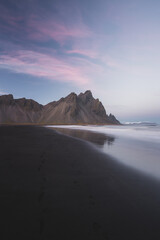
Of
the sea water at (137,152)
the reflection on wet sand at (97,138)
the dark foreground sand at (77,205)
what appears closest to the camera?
the dark foreground sand at (77,205)

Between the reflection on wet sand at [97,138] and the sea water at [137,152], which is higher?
the sea water at [137,152]

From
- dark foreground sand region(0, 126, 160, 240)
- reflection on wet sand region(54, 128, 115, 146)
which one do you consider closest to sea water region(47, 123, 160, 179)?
reflection on wet sand region(54, 128, 115, 146)

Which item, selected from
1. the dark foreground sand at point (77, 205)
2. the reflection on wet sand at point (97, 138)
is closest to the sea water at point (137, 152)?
the reflection on wet sand at point (97, 138)

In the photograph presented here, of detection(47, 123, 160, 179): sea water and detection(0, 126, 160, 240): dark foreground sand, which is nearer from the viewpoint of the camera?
detection(0, 126, 160, 240): dark foreground sand

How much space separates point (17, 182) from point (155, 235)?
4.28 m

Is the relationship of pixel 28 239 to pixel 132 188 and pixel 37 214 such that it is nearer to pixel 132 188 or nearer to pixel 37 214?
pixel 37 214

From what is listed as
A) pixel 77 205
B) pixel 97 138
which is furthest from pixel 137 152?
pixel 97 138

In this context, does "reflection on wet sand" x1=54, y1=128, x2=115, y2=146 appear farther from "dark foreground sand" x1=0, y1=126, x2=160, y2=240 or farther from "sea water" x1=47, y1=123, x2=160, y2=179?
"dark foreground sand" x1=0, y1=126, x2=160, y2=240

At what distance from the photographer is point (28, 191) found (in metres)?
3.82

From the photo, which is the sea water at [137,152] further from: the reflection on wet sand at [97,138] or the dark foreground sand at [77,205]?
the dark foreground sand at [77,205]

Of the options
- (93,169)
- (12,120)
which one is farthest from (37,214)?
(12,120)

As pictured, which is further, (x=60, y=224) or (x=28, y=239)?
(x=60, y=224)

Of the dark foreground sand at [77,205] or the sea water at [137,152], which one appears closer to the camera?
the dark foreground sand at [77,205]

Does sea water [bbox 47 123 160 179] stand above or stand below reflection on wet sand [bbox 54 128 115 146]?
above
